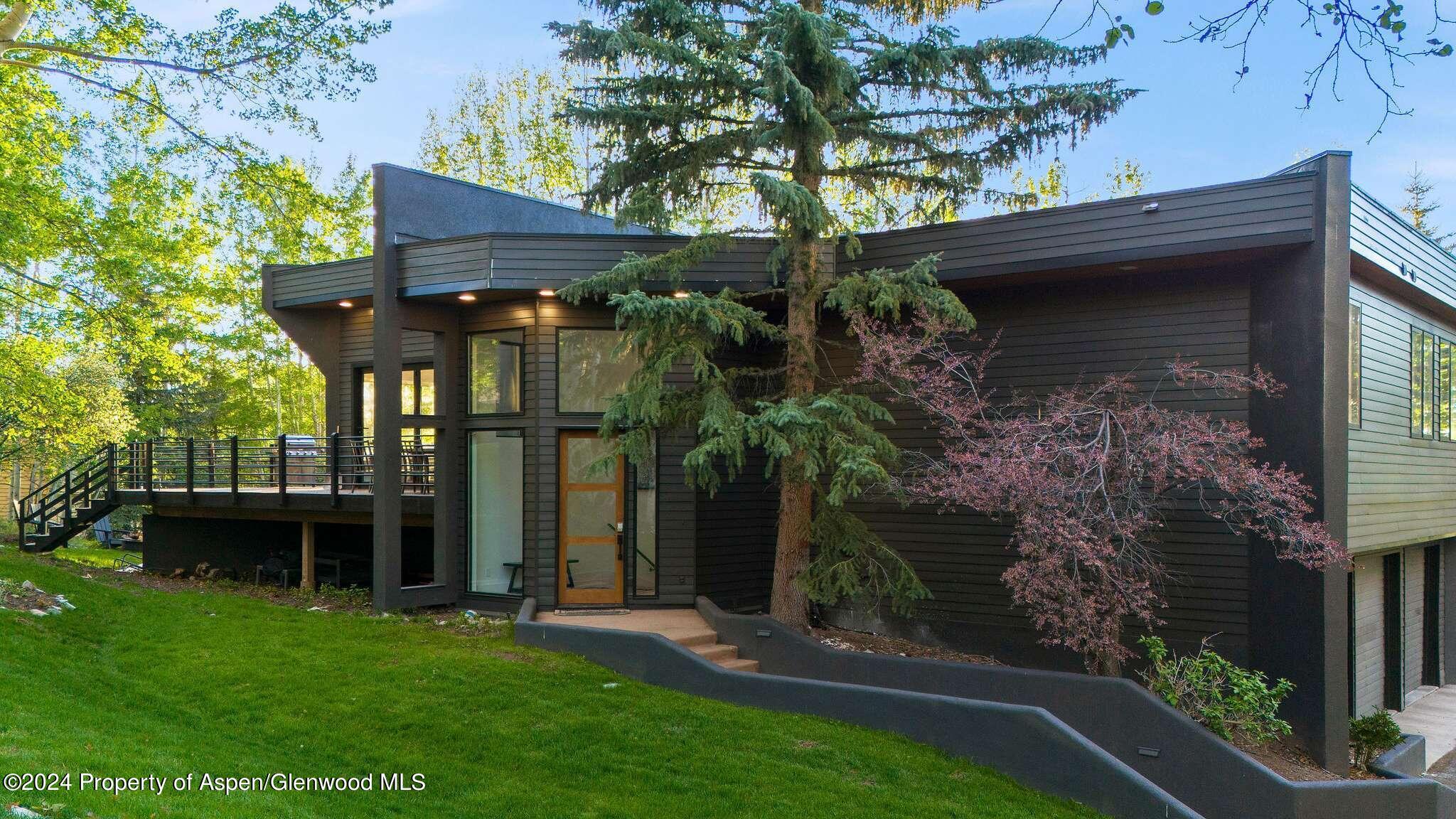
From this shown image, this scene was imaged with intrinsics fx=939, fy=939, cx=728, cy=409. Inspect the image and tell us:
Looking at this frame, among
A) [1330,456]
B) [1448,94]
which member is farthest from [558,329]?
[1448,94]

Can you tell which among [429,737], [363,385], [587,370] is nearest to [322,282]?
[363,385]

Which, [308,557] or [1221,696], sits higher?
[308,557]

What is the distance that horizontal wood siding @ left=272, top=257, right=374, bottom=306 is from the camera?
12531 mm

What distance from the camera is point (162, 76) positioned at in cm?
1116

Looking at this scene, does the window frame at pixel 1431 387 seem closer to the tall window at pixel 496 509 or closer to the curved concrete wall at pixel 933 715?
the curved concrete wall at pixel 933 715

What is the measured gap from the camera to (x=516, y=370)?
1134 cm

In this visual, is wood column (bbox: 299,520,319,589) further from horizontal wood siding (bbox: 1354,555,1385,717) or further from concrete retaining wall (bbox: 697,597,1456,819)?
horizontal wood siding (bbox: 1354,555,1385,717)

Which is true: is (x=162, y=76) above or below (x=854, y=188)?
above

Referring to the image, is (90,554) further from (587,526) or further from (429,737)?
(429,737)

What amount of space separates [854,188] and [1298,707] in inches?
266

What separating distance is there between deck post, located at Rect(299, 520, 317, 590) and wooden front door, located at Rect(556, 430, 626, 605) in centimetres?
420

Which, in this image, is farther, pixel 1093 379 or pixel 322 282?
pixel 322 282

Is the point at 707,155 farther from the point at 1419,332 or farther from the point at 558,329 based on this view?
the point at 1419,332

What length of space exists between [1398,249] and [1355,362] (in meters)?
1.20
